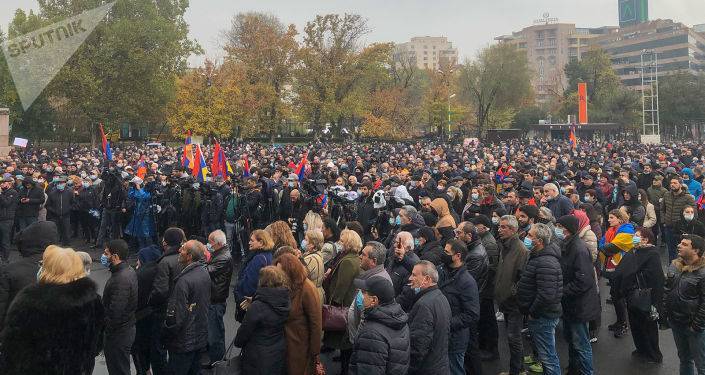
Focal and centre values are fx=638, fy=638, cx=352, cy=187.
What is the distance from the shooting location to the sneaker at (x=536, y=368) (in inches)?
282

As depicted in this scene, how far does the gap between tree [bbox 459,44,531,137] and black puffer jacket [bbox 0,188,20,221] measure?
58109 mm

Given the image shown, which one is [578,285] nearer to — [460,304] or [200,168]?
[460,304]

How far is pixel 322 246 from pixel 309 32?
4486cm

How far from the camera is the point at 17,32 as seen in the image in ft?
160

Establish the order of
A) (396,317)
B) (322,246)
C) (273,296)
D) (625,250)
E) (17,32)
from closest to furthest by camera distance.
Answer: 1. (396,317)
2. (273,296)
3. (322,246)
4. (625,250)
5. (17,32)

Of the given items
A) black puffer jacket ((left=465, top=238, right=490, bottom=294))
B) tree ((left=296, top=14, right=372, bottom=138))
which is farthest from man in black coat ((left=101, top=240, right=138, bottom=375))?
tree ((left=296, top=14, right=372, bottom=138))

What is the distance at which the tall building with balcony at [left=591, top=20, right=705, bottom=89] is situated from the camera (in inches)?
4439

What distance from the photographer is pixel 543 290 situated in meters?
6.14

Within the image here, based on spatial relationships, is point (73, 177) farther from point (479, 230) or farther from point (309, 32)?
point (309, 32)

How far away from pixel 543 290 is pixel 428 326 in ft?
5.35

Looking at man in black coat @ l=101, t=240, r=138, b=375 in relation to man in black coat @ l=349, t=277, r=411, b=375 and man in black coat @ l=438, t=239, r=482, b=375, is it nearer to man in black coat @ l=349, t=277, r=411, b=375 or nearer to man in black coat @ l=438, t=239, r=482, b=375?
man in black coat @ l=349, t=277, r=411, b=375

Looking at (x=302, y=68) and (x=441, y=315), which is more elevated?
(x=302, y=68)

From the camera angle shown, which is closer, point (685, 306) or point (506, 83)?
point (685, 306)

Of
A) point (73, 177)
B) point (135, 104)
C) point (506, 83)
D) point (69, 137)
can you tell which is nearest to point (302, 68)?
point (135, 104)
